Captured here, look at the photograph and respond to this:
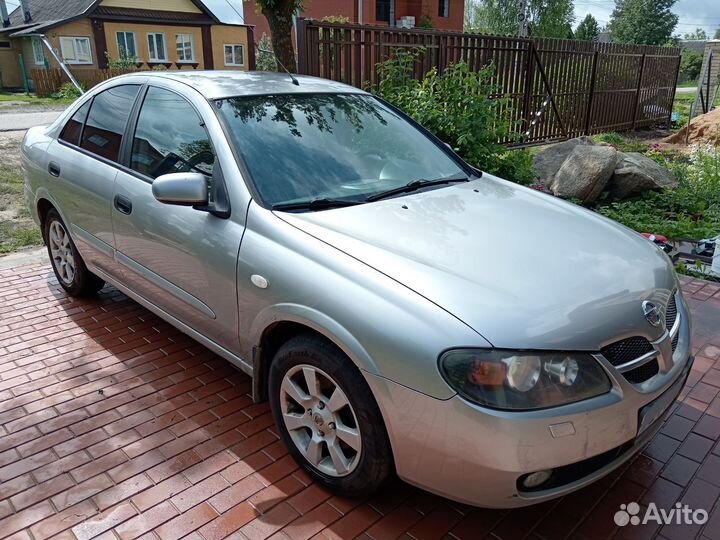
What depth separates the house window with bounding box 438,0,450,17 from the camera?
3556 cm

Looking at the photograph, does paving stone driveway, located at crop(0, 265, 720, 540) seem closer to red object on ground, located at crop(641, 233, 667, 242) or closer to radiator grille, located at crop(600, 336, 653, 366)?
radiator grille, located at crop(600, 336, 653, 366)

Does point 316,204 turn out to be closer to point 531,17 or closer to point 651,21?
point 531,17

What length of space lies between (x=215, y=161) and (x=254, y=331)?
2.98ft

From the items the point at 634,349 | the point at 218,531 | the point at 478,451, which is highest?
the point at 634,349

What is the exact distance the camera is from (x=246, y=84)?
3512mm

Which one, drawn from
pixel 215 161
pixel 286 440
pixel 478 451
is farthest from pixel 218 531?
pixel 215 161

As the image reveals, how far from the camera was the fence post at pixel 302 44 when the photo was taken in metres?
7.30

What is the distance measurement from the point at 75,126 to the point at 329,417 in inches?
123

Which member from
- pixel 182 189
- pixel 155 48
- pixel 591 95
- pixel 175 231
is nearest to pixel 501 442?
pixel 182 189

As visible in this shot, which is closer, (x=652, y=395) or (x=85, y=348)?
(x=652, y=395)

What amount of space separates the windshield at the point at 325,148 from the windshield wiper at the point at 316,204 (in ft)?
0.10

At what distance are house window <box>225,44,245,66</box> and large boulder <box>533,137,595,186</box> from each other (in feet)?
101

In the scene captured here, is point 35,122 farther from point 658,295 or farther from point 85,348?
point 658,295

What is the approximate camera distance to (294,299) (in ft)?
8.05
